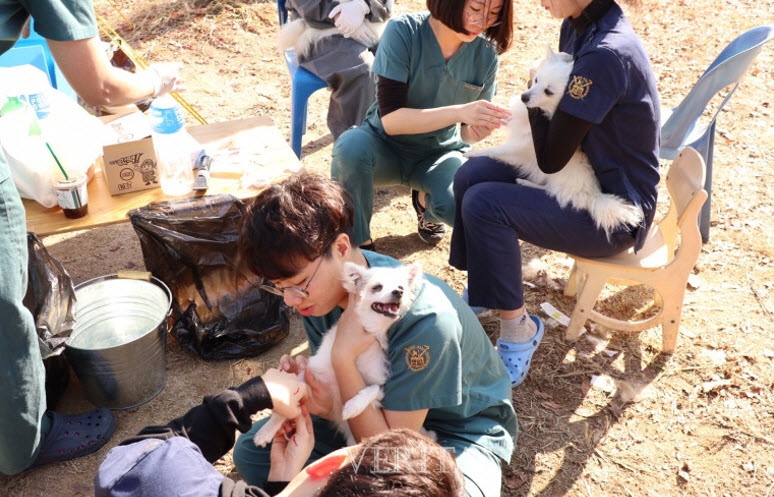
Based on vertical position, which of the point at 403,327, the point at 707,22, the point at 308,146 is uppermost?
the point at 403,327

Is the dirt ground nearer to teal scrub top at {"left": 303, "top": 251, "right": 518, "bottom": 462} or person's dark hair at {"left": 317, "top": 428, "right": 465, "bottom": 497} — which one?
teal scrub top at {"left": 303, "top": 251, "right": 518, "bottom": 462}

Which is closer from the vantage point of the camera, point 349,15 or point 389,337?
point 389,337

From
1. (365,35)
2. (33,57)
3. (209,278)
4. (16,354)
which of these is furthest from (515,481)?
(33,57)

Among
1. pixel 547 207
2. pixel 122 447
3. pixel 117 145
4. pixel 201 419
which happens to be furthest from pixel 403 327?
pixel 117 145

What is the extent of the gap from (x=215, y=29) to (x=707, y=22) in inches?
178

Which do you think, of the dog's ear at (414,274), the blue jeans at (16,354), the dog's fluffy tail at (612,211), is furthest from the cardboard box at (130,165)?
the dog's fluffy tail at (612,211)

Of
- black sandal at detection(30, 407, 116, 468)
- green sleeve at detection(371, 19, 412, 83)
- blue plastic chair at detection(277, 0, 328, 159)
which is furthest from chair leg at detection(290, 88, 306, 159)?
black sandal at detection(30, 407, 116, 468)

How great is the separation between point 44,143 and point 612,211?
2.14 meters

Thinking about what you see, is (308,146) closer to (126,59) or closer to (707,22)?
(126,59)

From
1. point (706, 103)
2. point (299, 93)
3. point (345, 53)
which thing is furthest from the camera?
point (299, 93)

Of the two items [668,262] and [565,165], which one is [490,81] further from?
[668,262]

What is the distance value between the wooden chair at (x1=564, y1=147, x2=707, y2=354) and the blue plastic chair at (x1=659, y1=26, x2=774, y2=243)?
2.13 ft

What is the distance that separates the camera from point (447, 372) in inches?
64.9

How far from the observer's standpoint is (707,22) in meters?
6.02
